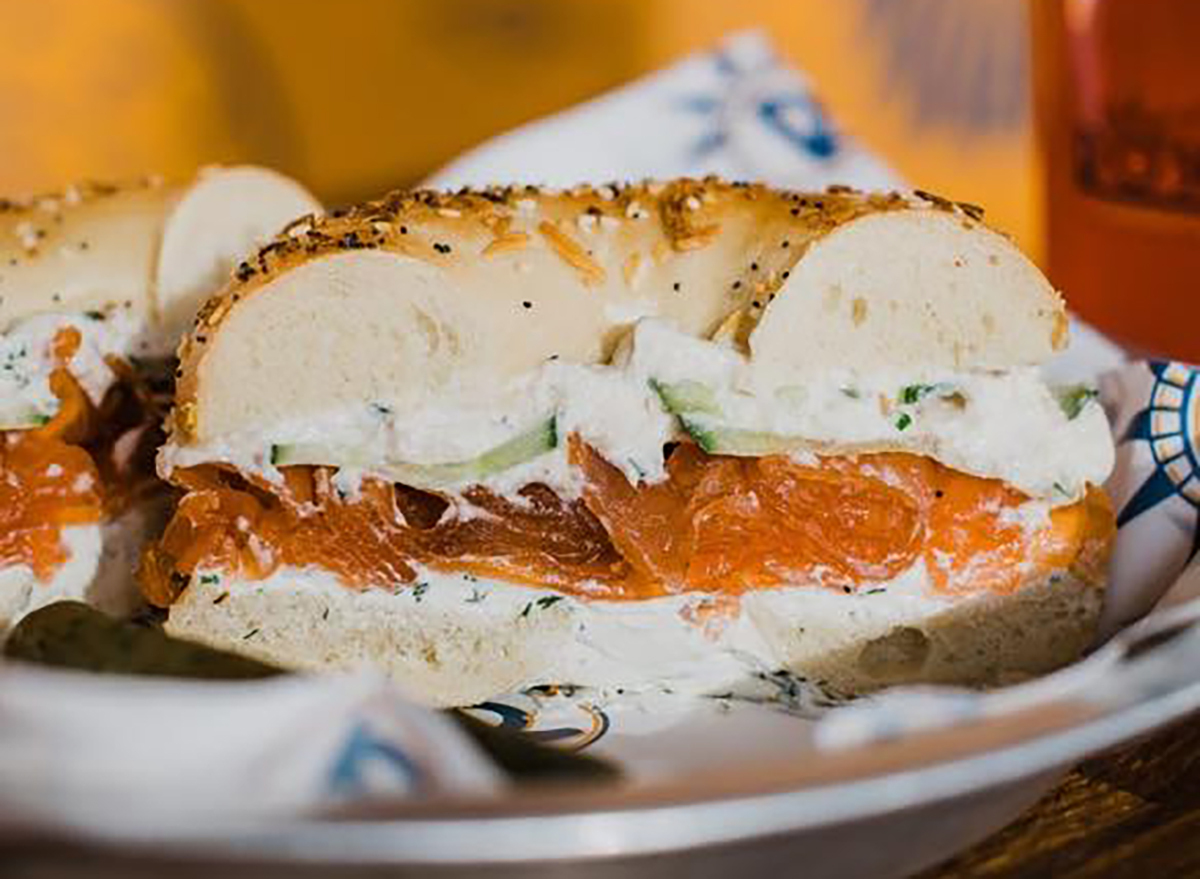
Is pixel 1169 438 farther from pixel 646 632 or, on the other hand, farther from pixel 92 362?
pixel 92 362

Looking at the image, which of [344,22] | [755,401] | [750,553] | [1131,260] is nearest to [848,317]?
[755,401]

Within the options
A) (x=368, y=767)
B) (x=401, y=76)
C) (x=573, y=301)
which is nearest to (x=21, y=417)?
(x=573, y=301)

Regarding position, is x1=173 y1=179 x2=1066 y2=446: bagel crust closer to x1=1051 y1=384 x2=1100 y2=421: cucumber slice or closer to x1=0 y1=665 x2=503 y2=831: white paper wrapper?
x1=1051 y1=384 x2=1100 y2=421: cucumber slice

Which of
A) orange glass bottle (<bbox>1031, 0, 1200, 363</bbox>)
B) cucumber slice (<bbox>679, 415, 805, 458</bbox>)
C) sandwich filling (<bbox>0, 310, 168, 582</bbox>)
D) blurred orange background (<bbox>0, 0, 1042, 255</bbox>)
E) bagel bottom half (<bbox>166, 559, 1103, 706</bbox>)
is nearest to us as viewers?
cucumber slice (<bbox>679, 415, 805, 458</bbox>)

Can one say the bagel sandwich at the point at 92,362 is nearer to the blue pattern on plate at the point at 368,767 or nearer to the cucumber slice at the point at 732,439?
the cucumber slice at the point at 732,439

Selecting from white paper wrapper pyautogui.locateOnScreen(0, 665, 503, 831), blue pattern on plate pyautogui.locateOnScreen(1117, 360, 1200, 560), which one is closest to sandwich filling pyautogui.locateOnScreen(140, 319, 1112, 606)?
blue pattern on plate pyautogui.locateOnScreen(1117, 360, 1200, 560)

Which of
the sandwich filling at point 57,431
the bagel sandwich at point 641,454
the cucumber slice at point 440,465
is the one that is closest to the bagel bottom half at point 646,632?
the bagel sandwich at point 641,454
